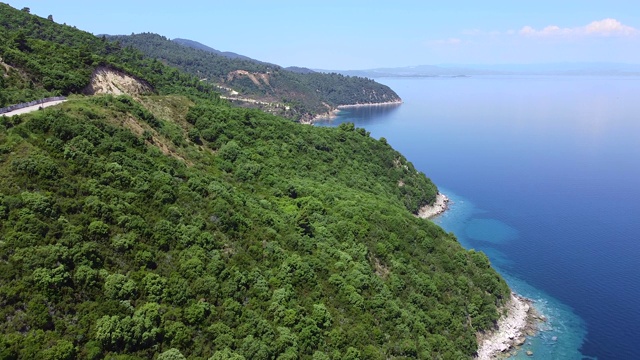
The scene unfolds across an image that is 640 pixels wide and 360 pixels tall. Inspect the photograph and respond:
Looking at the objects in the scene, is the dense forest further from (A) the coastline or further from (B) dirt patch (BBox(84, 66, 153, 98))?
(A) the coastline

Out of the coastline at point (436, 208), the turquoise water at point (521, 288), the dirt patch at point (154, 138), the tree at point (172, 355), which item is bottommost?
the turquoise water at point (521, 288)

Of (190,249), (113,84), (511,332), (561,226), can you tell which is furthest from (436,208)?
(113,84)

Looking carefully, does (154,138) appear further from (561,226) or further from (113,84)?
(561,226)

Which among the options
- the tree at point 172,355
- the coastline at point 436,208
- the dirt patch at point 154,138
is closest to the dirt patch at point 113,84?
the dirt patch at point 154,138

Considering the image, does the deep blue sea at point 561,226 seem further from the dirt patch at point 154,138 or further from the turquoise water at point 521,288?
the dirt patch at point 154,138

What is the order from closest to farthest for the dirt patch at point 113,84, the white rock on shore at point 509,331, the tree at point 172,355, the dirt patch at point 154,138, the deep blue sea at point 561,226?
1. the tree at point 172,355
2. the dirt patch at point 154,138
3. the white rock on shore at point 509,331
4. the deep blue sea at point 561,226
5. the dirt patch at point 113,84

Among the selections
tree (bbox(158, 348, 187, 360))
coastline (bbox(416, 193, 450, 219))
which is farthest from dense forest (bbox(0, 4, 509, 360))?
coastline (bbox(416, 193, 450, 219))
